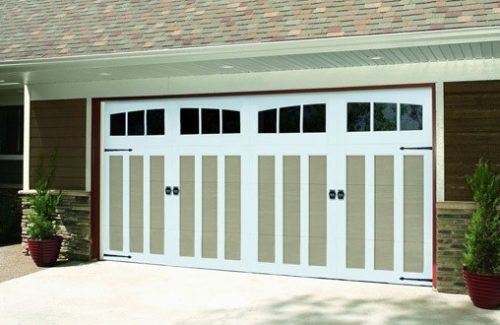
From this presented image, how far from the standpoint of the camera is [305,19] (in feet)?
23.2

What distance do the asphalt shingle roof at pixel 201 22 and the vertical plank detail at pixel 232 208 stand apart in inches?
74.0

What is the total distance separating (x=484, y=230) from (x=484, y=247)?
18 centimetres

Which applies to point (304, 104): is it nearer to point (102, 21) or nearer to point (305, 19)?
point (305, 19)

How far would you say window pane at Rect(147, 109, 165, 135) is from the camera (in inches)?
340

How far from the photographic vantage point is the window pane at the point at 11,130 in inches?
457

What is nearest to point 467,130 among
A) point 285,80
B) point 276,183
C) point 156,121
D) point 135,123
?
point 285,80

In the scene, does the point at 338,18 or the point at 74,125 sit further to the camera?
the point at 74,125

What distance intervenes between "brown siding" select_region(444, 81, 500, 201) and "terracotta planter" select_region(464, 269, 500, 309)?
3.54 ft

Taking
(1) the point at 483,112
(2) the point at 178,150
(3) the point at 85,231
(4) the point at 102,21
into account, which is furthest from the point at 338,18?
(3) the point at 85,231

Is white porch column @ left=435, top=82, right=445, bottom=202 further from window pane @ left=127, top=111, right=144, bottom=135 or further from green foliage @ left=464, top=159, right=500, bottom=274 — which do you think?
window pane @ left=127, top=111, right=144, bottom=135

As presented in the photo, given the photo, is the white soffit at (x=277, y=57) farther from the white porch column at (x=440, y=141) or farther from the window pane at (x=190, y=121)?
the window pane at (x=190, y=121)

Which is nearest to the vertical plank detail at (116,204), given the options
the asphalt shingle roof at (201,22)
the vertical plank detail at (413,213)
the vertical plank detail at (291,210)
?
the asphalt shingle roof at (201,22)

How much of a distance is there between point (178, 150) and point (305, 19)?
2782 millimetres

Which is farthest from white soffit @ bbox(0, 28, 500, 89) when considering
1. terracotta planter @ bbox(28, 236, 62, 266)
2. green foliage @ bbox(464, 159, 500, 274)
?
terracotta planter @ bbox(28, 236, 62, 266)
